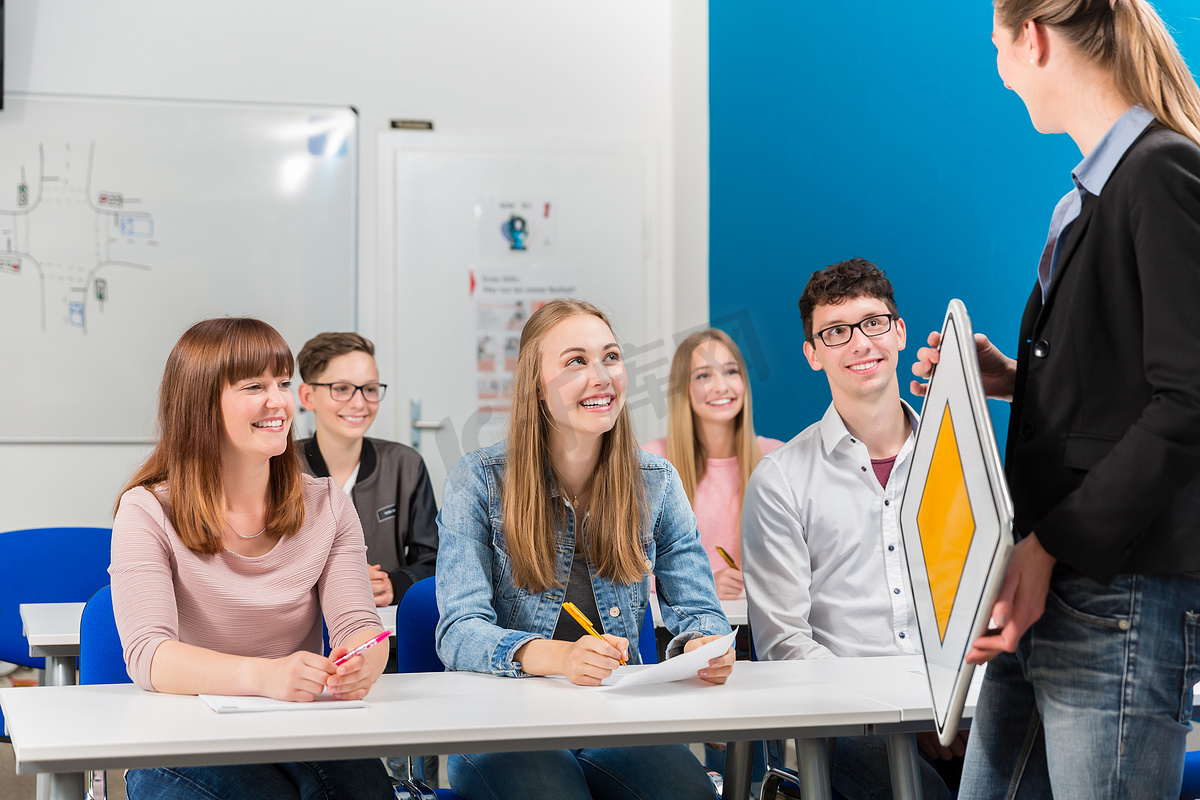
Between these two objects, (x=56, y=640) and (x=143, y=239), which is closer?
(x=56, y=640)

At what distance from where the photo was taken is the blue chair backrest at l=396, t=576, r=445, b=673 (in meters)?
1.90

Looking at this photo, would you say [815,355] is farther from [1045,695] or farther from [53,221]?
[53,221]

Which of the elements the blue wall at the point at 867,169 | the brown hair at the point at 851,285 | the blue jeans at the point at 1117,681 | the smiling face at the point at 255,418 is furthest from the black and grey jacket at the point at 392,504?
the blue jeans at the point at 1117,681

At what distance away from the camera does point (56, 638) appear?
2.09 meters

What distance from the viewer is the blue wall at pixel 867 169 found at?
8.37 ft

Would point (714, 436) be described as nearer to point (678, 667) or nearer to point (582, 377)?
point (582, 377)

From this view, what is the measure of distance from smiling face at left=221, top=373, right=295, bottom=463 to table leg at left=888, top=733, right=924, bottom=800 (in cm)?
111

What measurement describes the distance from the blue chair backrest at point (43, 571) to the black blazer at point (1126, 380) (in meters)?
2.72

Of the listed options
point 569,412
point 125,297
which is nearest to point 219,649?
point 569,412

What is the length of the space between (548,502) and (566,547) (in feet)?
0.29

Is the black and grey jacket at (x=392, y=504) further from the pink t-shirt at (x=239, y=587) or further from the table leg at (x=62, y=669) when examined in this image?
the pink t-shirt at (x=239, y=587)

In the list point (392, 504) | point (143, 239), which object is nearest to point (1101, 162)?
point (392, 504)

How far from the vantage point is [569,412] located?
75.2 inches

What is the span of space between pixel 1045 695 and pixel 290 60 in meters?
4.07
